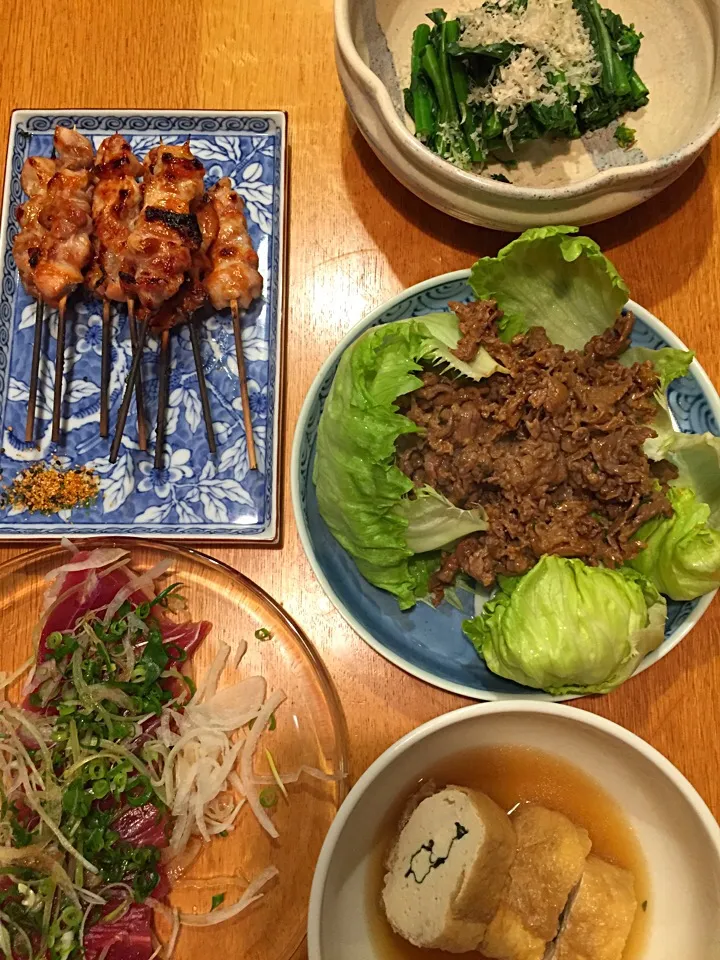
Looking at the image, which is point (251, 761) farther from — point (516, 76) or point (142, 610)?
point (516, 76)

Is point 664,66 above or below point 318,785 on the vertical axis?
above

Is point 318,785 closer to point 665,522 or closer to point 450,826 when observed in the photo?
point 450,826

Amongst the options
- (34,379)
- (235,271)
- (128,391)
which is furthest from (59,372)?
(235,271)

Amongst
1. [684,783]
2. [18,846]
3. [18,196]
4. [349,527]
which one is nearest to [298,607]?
[349,527]

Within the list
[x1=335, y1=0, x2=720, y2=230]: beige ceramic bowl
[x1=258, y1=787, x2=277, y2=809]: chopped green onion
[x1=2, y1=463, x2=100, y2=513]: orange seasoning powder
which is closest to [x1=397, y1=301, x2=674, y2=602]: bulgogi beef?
[x1=335, y1=0, x2=720, y2=230]: beige ceramic bowl

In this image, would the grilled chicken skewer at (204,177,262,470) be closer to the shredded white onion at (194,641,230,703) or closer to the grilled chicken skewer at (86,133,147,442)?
the grilled chicken skewer at (86,133,147,442)
